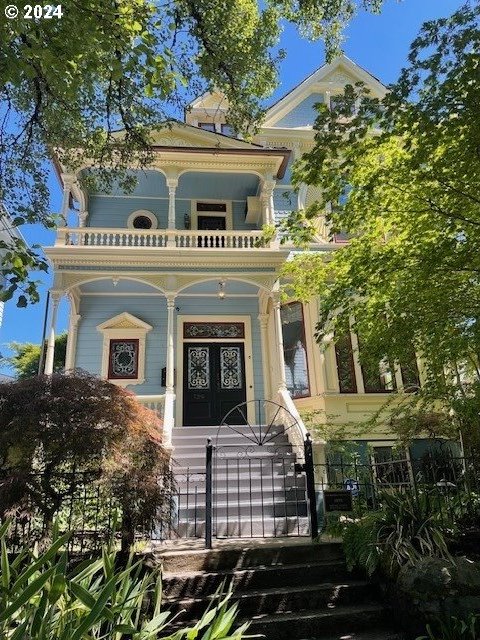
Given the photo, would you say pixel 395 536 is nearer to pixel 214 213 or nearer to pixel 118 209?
pixel 214 213

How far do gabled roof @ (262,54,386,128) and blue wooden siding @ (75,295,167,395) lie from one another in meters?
6.80

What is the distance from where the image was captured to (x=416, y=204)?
5824 mm

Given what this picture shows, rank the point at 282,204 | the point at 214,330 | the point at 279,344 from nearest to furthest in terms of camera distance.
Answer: the point at 279,344 < the point at 214,330 < the point at 282,204

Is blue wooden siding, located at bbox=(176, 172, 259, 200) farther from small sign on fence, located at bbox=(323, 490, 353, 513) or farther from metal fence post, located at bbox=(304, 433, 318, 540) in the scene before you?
small sign on fence, located at bbox=(323, 490, 353, 513)

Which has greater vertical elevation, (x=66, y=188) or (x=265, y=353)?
(x=66, y=188)

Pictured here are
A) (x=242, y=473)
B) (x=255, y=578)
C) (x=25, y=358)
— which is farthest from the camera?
(x=25, y=358)

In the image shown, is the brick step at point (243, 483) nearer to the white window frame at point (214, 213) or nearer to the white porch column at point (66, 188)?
the white porch column at point (66, 188)

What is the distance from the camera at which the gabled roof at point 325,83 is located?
14188 mm

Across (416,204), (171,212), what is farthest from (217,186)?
(416,204)

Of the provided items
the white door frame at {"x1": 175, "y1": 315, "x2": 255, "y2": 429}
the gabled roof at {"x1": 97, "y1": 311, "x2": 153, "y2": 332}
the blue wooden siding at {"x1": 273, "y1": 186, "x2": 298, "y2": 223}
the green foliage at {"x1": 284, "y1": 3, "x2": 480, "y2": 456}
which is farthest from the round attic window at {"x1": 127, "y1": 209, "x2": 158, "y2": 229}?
the green foliage at {"x1": 284, "y1": 3, "x2": 480, "y2": 456}

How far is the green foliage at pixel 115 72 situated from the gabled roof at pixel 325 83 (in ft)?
21.4

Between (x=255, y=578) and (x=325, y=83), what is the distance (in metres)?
14.7

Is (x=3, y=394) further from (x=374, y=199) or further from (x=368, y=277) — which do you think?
(x=374, y=199)

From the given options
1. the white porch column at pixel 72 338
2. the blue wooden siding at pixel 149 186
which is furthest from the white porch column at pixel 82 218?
the white porch column at pixel 72 338
